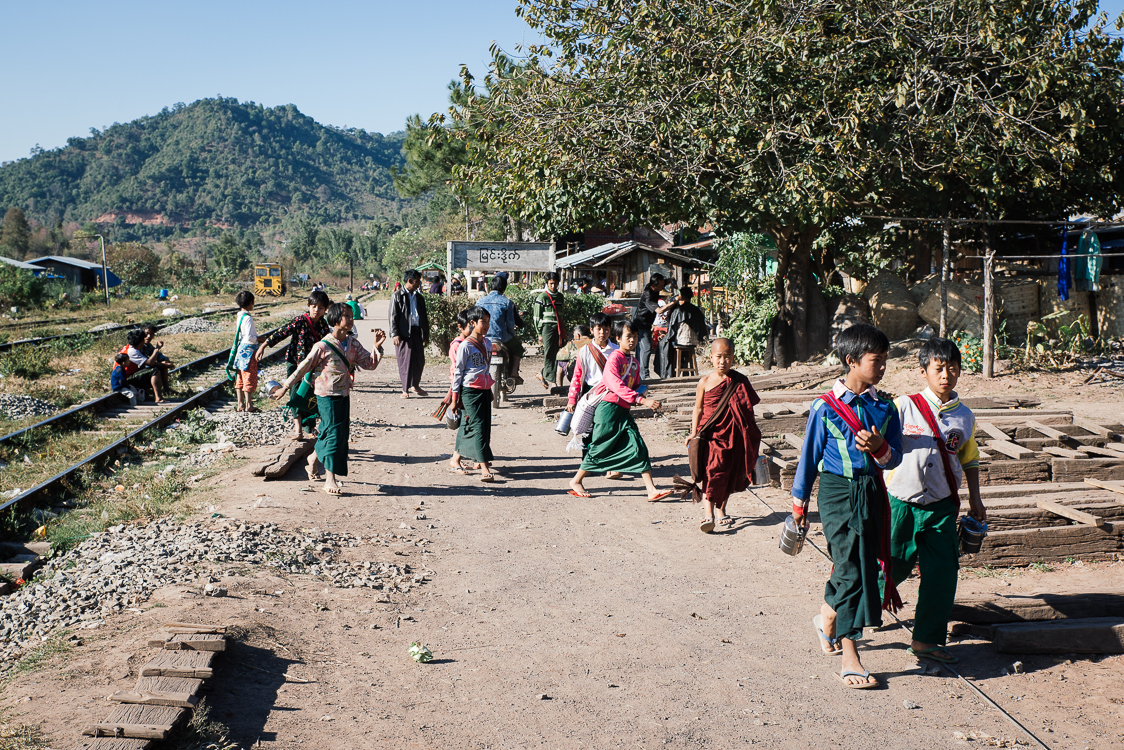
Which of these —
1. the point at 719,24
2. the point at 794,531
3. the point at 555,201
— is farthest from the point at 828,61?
the point at 794,531

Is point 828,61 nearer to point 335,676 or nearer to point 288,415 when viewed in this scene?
point 288,415

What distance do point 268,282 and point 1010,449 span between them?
54.8 meters

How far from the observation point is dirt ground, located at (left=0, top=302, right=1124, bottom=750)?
360 cm

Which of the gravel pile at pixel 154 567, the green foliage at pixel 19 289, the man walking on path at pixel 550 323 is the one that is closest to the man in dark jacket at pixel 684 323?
the man walking on path at pixel 550 323

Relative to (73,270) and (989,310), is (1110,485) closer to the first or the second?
(989,310)

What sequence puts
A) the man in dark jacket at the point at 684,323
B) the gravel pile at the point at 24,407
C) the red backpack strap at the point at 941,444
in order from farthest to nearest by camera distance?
the man in dark jacket at the point at 684,323, the gravel pile at the point at 24,407, the red backpack strap at the point at 941,444

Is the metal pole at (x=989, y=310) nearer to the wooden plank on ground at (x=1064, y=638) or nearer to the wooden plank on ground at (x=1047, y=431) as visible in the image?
the wooden plank on ground at (x=1047, y=431)

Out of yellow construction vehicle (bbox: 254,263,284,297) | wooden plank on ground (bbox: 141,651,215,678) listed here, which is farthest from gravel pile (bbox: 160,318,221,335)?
yellow construction vehicle (bbox: 254,263,284,297)

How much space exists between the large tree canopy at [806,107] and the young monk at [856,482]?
801 cm

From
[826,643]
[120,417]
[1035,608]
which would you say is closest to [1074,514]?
[1035,608]

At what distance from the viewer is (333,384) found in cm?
709

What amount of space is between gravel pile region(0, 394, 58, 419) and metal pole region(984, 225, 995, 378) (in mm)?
13061

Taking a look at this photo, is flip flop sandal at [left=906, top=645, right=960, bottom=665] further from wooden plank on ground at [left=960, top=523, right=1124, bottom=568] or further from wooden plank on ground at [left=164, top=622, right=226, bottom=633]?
wooden plank on ground at [left=164, top=622, right=226, bottom=633]

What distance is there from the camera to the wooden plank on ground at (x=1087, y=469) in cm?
669
